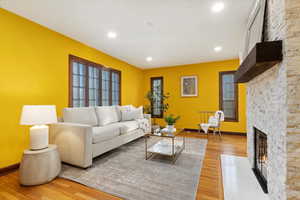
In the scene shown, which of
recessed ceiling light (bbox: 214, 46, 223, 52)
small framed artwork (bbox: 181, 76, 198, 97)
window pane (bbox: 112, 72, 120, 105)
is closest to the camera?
recessed ceiling light (bbox: 214, 46, 223, 52)

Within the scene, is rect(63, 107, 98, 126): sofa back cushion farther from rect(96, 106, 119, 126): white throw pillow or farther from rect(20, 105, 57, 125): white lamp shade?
rect(20, 105, 57, 125): white lamp shade

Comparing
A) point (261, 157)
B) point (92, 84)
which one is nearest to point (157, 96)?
point (92, 84)

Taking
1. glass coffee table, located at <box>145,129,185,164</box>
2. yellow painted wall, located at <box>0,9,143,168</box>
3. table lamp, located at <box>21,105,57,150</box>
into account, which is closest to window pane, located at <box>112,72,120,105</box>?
yellow painted wall, located at <box>0,9,143,168</box>

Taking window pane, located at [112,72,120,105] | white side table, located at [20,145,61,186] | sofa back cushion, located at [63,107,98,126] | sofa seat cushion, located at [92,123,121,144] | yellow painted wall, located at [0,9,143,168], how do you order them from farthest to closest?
1. window pane, located at [112,72,120,105]
2. sofa back cushion, located at [63,107,98,126]
3. sofa seat cushion, located at [92,123,121,144]
4. yellow painted wall, located at [0,9,143,168]
5. white side table, located at [20,145,61,186]

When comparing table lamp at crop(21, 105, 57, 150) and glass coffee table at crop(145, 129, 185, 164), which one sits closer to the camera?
table lamp at crop(21, 105, 57, 150)

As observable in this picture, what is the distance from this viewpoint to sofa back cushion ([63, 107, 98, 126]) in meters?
2.49

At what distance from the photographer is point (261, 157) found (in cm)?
165

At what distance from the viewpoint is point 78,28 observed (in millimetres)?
2520

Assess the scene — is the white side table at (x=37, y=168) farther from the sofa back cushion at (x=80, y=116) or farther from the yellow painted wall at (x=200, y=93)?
the yellow painted wall at (x=200, y=93)

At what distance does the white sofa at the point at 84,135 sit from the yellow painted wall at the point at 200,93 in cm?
247

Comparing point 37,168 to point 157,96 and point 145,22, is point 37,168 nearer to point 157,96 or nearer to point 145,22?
point 145,22

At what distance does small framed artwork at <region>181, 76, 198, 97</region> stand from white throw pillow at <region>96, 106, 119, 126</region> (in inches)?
106

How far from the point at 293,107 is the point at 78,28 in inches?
125

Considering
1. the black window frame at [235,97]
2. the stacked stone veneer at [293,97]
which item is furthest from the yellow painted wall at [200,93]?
the stacked stone veneer at [293,97]
